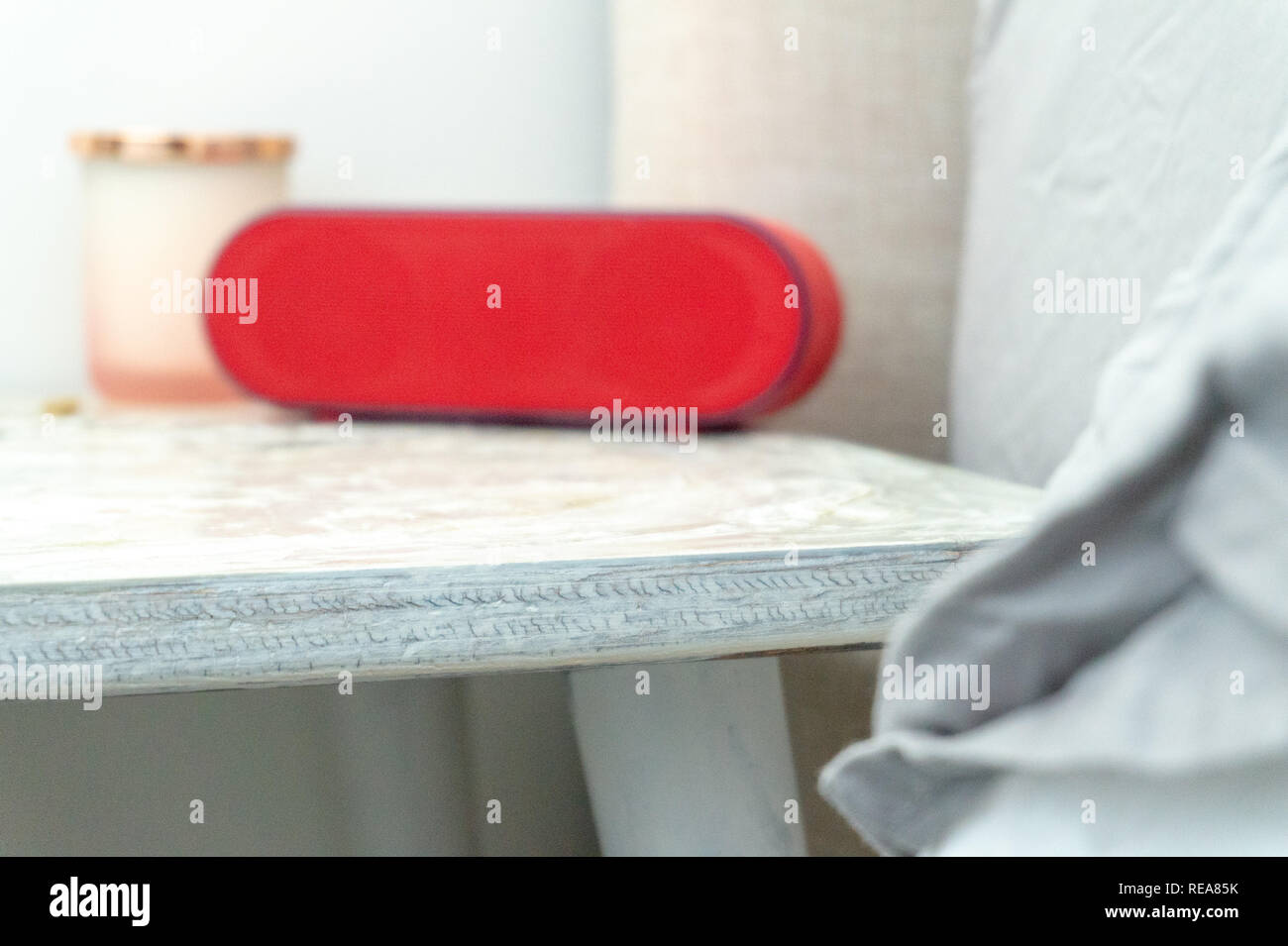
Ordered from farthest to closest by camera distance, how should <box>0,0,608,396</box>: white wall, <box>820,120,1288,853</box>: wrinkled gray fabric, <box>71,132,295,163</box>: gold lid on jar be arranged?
<box>0,0,608,396</box>: white wall → <box>71,132,295,163</box>: gold lid on jar → <box>820,120,1288,853</box>: wrinkled gray fabric

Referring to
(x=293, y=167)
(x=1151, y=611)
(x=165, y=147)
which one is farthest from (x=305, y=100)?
(x=1151, y=611)

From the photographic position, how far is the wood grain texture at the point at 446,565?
0.32m

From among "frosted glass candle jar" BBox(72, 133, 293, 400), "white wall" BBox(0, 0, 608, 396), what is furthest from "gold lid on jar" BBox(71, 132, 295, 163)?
"white wall" BBox(0, 0, 608, 396)

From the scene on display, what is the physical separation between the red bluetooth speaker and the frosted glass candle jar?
0.52 feet

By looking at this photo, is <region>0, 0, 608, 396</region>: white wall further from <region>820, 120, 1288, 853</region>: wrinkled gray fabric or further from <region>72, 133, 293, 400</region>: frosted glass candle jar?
<region>820, 120, 1288, 853</region>: wrinkled gray fabric

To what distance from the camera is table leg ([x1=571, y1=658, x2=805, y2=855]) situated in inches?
17.9

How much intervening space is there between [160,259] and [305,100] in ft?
0.68

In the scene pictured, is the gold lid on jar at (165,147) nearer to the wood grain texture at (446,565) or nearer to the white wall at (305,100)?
the white wall at (305,100)

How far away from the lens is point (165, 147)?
0.80 metres

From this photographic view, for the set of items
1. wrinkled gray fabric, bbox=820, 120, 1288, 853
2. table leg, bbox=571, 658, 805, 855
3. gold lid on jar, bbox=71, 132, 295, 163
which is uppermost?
gold lid on jar, bbox=71, 132, 295, 163

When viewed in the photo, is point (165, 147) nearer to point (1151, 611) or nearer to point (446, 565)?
point (446, 565)

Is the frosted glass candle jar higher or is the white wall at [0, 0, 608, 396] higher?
the white wall at [0, 0, 608, 396]

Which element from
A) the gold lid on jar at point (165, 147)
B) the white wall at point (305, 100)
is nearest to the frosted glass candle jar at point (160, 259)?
the gold lid on jar at point (165, 147)
